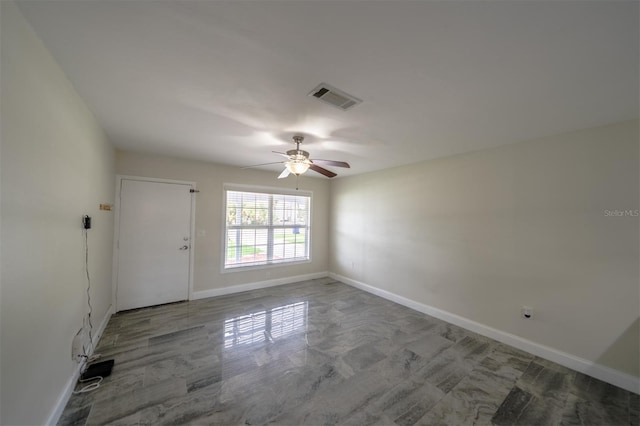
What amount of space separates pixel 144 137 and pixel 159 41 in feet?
6.79

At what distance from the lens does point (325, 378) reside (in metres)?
2.21

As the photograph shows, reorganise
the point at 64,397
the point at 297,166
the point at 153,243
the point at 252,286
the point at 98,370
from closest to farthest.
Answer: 1. the point at 64,397
2. the point at 98,370
3. the point at 297,166
4. the point at 153,243
5. the point at 252,286

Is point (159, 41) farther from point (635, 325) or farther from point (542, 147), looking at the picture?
point (635, 325)

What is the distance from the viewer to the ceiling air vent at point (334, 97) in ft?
5.87

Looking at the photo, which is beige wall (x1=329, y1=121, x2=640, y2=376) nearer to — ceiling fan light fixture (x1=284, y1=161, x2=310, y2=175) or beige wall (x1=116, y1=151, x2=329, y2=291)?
ceiling fan light fixture (x1=284, y1=161, x2=310, y2=175)

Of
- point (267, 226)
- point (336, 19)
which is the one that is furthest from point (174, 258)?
point (336, 19)

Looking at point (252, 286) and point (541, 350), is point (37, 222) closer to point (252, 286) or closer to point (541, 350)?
point (252, 286)

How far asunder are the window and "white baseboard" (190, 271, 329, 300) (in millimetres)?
392

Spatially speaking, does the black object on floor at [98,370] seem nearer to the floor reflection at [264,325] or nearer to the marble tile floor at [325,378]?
the marble tile floor at [325,378]

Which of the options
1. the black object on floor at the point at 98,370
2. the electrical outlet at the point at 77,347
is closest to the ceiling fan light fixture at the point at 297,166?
the electrical outlet at the point at 77,347

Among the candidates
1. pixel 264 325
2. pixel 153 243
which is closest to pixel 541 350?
pixel 264 325

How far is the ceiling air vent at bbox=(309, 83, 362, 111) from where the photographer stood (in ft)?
5.87

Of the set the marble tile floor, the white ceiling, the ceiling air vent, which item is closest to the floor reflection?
the marble tile floor

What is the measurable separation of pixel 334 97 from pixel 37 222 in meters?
2.12
